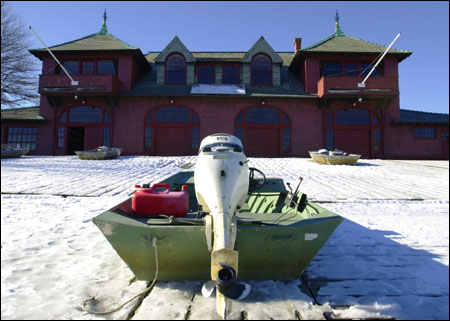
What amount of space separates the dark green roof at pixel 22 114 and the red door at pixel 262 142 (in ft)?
50.2

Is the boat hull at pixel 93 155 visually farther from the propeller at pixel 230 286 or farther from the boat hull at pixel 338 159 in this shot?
the propeller at pixel 230 286

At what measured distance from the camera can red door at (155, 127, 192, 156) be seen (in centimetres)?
1850

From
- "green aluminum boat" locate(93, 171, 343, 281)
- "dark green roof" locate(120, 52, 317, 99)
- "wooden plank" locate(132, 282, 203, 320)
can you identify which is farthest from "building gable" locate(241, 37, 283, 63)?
"wooden plank" locate(132, 282, 203, 320)

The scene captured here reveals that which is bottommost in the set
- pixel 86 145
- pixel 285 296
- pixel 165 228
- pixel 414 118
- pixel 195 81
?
pixel 285 296

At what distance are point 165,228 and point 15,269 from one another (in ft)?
7.25

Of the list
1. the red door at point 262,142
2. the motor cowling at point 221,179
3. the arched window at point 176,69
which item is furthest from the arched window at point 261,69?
the motor cowling at point 221,179

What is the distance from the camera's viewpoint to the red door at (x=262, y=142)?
18.5 m

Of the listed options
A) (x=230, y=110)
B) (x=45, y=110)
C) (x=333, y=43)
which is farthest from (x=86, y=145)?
(x=333, y=43)

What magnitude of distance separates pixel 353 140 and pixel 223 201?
62.0 feet

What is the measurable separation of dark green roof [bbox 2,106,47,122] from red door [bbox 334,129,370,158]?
22023mm

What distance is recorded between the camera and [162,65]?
1944 centimetres

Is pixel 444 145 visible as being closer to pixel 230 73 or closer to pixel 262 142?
pixel 262 142

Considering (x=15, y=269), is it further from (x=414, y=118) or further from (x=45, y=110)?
(x=414, y=118)

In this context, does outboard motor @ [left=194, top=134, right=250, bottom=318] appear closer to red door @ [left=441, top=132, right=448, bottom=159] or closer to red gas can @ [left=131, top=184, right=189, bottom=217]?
red gas can @ [left=131, top=184, right=189, bottom=217]
